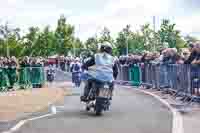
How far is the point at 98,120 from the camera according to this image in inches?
500

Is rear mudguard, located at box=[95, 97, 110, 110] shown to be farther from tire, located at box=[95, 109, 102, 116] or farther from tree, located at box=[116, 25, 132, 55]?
tree, located at box=[116, 25, 132, 55]

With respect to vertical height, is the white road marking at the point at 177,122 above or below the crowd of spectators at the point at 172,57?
below

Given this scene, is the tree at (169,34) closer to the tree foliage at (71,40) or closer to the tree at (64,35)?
the tree foliage at (71,40)

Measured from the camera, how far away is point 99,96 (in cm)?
1388

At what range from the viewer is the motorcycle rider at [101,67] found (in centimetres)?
1436

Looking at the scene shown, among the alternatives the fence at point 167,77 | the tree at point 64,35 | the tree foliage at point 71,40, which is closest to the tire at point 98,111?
the fence at point 167,77

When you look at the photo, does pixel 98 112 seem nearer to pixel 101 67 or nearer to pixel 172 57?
pixel 101 67

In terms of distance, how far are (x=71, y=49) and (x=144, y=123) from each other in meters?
72.8

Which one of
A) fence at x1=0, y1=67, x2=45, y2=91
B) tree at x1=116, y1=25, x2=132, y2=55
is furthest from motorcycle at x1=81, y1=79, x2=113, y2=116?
tree at x1=116, y1=25, x2=132, y2=55

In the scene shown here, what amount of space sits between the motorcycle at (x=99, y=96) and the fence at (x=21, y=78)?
43.4 feet

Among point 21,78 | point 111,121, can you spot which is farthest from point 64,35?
point 111,121

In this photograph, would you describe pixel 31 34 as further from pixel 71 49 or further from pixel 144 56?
pixel 144 56

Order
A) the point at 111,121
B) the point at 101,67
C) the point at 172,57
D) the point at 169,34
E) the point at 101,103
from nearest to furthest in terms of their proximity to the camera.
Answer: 1. the point at 111,121
2. the point at 101,103
3. the point at 101,67
4. the point at 172,57
5. the point at 169,34

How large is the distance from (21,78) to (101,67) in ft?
50.9
